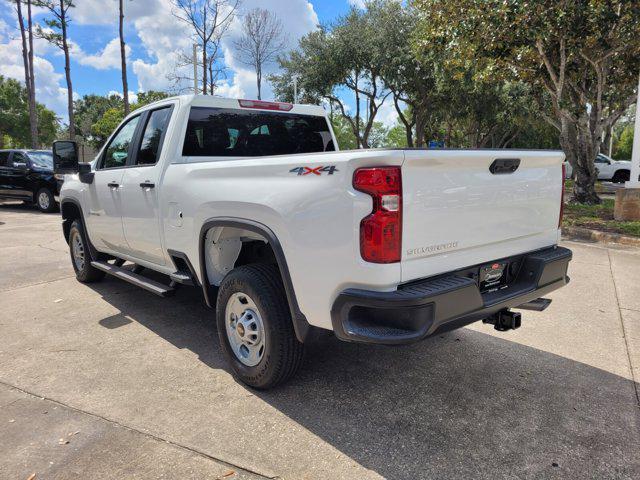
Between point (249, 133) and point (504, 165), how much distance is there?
91.8 inches

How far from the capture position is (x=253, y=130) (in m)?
4.41

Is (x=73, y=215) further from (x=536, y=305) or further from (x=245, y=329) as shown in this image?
(x=536, y=305)

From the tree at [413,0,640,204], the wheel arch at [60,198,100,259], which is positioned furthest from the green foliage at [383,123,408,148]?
the wheel arch at [60,198,100,259]

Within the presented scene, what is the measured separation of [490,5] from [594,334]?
27.4 feet

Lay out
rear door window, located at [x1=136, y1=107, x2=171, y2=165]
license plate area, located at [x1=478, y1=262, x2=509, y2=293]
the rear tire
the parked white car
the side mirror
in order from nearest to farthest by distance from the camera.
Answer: license plate area, located at [x1=478, y1=262, x2=509, y2=293]
rear door window, located at [x1=136, y1=107, x2=171, y2=165]
the side mirror
the rear tire
the parked white car

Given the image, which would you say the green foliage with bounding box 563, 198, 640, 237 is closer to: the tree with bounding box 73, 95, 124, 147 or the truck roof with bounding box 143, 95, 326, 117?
the truck roof with bounding box 143, 95, 326, 117

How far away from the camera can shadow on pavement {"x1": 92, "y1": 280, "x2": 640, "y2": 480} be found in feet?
8.38

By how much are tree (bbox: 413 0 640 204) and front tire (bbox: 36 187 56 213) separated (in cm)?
1094

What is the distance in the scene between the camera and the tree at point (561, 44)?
9.94m

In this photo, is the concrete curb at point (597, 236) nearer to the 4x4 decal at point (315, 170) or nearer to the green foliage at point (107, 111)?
the 4x4 decal at point (315, 170)

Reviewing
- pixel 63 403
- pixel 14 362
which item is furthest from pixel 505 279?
pixel 14 362

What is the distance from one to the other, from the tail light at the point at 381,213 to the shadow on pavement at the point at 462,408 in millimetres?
1097

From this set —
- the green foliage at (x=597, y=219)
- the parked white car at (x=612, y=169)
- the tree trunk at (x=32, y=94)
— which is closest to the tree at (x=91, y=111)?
the tree trunk at (x=32, y=94)

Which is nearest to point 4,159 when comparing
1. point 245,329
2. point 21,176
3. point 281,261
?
point 21,176
